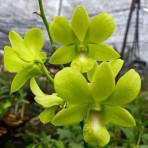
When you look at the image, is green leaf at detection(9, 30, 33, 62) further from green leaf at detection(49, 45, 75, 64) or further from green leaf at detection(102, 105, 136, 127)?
green leaf at detection(102, 105, 136, 127)

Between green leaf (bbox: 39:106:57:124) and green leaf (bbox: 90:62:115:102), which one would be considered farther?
green leaf (bbox: 39:106:57:124)

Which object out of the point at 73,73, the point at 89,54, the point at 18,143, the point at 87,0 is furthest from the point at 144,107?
the point at 87,0

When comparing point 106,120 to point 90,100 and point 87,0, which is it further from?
point 87,0

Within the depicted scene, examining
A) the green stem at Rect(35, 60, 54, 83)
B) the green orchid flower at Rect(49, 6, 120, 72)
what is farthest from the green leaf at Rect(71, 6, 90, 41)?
the green stem at Rect(35, 60, 54, 83)

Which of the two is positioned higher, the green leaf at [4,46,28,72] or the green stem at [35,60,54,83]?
the green leaf at [4,46,28,72]

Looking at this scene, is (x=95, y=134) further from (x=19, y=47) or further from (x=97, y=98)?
(x=19, y=47)

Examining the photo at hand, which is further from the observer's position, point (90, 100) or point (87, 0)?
point (87, 0)
